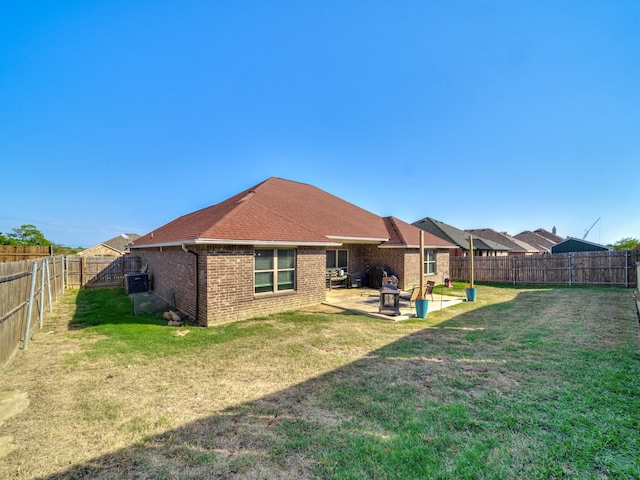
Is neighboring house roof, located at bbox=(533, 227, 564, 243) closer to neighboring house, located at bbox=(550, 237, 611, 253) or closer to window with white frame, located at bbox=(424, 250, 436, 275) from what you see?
neighboring house, located at bbox=(550, 237, 611, 253)

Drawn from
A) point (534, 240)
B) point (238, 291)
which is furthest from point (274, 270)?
point (534, 240)

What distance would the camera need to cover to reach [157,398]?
414 cm

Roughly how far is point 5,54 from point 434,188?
78.7 feet

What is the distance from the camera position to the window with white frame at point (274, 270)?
9523 mm

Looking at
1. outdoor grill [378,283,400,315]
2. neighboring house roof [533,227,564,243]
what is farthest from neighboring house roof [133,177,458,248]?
neighboring house roof [533,227,564,243]

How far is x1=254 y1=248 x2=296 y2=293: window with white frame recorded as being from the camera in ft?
31.2

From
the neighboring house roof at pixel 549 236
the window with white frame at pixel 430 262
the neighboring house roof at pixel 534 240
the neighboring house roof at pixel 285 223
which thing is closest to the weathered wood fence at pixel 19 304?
the neighboring house roof at pixel 285 223

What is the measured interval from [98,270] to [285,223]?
1465cm

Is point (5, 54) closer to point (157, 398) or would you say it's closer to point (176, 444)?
point (157, 398)

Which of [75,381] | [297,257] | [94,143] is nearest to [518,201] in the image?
[297,257]

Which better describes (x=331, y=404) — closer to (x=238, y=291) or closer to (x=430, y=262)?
(x=238, y=291)

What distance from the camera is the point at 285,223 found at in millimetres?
11203

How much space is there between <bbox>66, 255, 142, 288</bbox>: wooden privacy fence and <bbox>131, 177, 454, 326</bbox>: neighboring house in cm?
240

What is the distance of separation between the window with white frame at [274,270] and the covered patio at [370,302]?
215 centimetres
